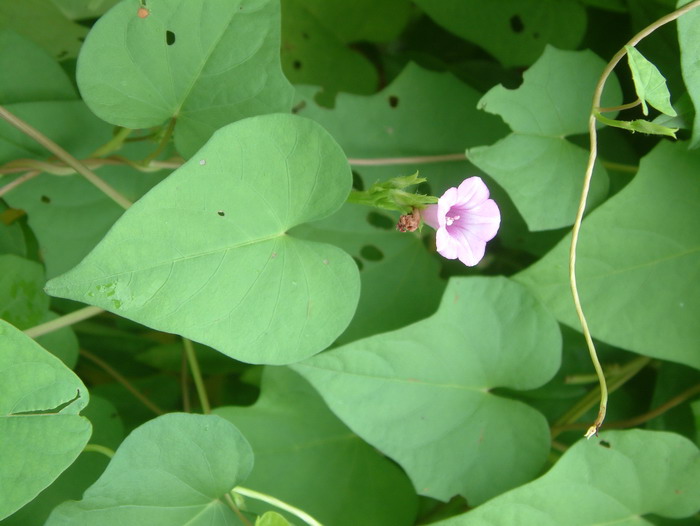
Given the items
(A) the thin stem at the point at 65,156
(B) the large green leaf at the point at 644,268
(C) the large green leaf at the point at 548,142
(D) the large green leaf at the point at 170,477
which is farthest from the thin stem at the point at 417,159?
(D) the large green leaf at the point at 170,477

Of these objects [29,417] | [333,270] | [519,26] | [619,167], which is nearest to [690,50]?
[619,167]

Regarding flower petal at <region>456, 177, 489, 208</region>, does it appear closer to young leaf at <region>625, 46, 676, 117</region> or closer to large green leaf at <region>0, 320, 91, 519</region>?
young leaf at <region>625, 46, 676, 117</region>

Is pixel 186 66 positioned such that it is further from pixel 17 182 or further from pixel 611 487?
pixel 611 487

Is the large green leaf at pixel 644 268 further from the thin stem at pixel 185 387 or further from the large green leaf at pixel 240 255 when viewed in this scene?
the thin stem at pixel 185 387

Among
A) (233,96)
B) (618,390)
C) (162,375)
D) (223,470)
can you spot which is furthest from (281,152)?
(618,390)

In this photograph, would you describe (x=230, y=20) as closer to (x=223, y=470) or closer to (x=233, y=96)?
(x=233, y=96)

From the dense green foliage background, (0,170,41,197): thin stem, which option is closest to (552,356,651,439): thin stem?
the dense green foliage background
